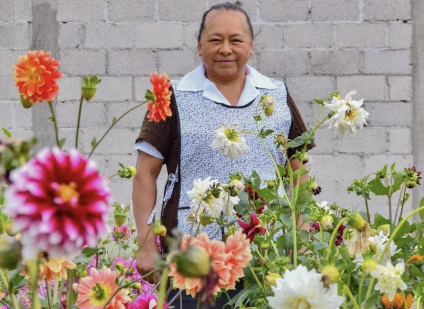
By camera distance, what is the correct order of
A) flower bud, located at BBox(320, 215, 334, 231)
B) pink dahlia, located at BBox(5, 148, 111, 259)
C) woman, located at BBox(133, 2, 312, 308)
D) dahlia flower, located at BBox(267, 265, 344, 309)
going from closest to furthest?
1. pink dahlia, located at BBox(5, 148, 111, 259)
2. dahlia flower, located at BBox(267, 265, 344, 309)
3. flower bud, located at BBox(320, 215, 334, 231)
4. woman, located at BBox(133, 2, 312, 308)

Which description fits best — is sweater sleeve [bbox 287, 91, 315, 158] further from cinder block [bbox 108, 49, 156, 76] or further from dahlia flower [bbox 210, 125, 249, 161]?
cinder block [bbox 108, 49, 156, 76]

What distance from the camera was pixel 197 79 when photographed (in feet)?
8.04

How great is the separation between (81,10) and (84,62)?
235 mm

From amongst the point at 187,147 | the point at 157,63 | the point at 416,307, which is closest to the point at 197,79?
the point at 187,147

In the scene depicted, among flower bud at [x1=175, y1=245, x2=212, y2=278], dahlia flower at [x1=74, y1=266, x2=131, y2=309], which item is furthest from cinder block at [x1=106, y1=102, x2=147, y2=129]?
flower bud at [x1=175, y1=245, x2=212, y2=278]

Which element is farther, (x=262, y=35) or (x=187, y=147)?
(x=262, y=35)

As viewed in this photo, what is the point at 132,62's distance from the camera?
420cm

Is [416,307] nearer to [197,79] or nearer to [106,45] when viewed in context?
[197,79]

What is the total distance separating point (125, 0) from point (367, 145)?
4.12ft

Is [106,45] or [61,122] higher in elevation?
[106,45]

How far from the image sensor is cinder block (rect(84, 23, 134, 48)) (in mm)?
4207

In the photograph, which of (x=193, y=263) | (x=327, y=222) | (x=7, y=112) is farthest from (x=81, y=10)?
(x=193, y=263)

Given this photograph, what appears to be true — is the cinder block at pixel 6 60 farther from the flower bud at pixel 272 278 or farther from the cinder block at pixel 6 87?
the flower bud at pixel 272 278

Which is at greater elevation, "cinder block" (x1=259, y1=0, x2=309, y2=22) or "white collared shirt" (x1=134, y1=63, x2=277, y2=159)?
"cinder block" (x1=259, y1=0, x2=309, y2=22)
